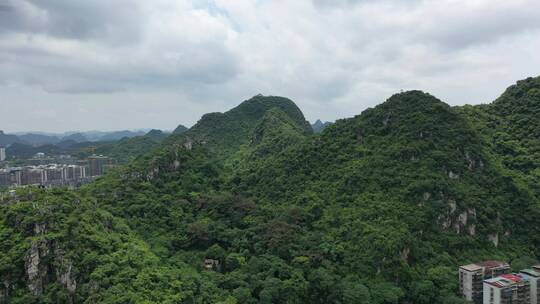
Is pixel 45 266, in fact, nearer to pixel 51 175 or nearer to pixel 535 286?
pixel 535 286

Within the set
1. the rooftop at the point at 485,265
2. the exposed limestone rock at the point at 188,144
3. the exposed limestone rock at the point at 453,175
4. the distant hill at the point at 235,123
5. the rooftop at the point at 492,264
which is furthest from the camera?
the distant hill at the point at 235,123

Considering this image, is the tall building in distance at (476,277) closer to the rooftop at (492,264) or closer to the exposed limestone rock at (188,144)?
the rooftop at (492,264)

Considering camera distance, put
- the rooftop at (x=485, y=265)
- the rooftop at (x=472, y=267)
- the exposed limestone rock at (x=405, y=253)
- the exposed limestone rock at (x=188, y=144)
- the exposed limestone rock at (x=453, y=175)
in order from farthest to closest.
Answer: the exposed limestone rock at (x=188, y=144) < the exposed limestone rock at (x=453, y=175) < the exposed limestone rock at (x=405, y=253) < the rooftop at (x=485, y=265) < the rooftop at (x=472, y=267)

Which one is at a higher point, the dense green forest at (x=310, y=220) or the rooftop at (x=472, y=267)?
the dense green forest at (x=310, y=220)

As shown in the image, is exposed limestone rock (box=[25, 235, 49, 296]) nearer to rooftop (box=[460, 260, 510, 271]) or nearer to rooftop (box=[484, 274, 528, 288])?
rooftop (box=[460, 260, 510, 271])

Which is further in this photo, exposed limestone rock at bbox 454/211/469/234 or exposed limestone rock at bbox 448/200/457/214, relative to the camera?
exposed limestone rock at bbox 448/200/457/214

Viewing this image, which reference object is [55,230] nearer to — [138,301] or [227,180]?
[138,301]

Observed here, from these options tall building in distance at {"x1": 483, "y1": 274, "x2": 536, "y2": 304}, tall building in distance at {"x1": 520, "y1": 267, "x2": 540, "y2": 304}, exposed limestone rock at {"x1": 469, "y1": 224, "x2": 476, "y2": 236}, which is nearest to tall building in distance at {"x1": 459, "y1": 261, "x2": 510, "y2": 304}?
tall building in distance at {"x1": 483, "y1": 274, "x2": 536, "y2": 304}

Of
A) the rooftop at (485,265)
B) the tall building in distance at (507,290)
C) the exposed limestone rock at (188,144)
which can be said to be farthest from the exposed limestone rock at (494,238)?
the exposed limestone rock at (188,144)
